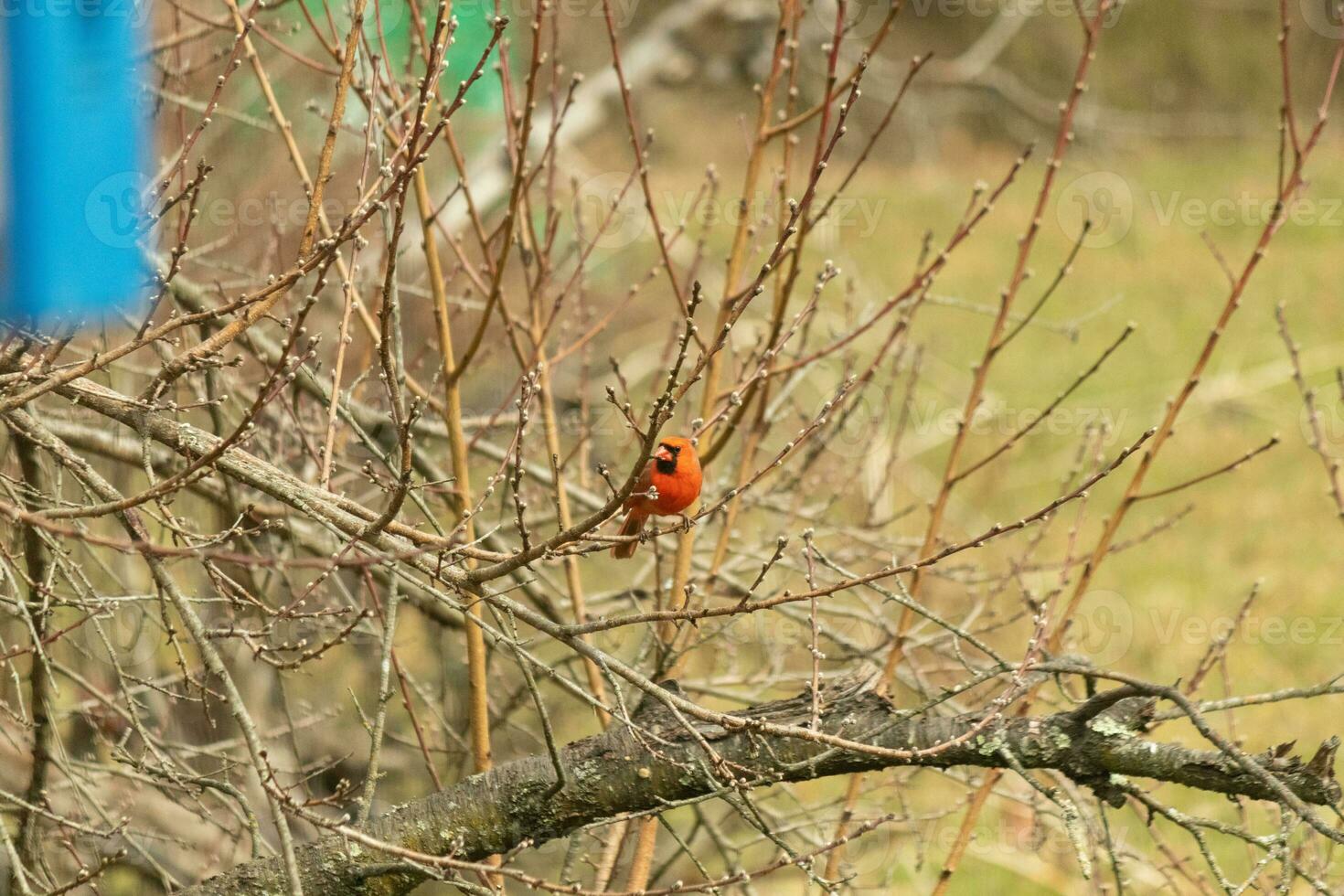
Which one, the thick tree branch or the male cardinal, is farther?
the male cardinal

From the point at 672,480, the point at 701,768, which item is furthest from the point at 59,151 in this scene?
the point at 672,480

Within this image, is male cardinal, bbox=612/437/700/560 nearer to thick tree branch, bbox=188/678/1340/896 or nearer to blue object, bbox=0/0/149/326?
thick tree branch, bbox=188/678/1340/896

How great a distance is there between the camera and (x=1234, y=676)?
305 inches

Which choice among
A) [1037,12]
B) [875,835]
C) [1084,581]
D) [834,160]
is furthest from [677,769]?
[1037,12]

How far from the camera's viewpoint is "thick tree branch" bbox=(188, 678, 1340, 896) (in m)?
2.27

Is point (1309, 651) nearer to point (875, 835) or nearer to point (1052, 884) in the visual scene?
point (1052, 884)

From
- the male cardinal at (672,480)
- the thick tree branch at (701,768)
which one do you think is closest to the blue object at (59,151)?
the thick tree branch at (701,768)

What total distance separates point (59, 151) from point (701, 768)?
59.9 inches

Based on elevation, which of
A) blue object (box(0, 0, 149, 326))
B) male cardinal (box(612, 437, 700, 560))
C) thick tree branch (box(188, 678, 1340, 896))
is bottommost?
thick tree branch (box(188, 678, 1340, 896))

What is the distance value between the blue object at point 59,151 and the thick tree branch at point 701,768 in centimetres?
127

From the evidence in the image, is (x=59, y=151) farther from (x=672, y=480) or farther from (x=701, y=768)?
(x=672, y=480)

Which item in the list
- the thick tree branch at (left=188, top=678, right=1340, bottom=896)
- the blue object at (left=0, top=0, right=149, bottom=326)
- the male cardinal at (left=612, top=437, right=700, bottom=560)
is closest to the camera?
the blue object at (left=0, top=0, right=149, bottom=326)

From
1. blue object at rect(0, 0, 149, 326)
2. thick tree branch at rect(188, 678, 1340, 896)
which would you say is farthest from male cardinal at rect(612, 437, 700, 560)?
blue object at rect(0, 0, 149, 326)

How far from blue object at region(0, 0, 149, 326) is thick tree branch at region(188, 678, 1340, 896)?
1.27 metres
